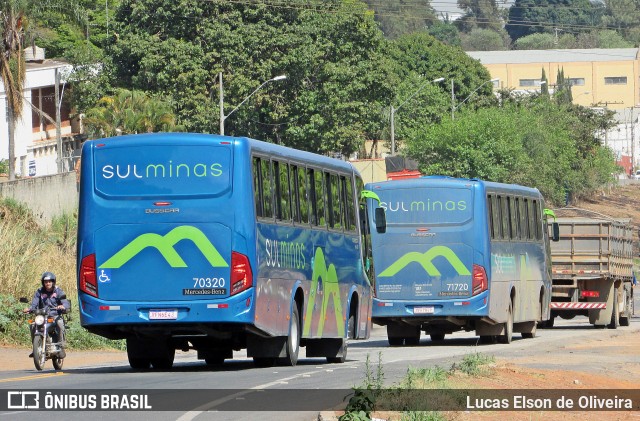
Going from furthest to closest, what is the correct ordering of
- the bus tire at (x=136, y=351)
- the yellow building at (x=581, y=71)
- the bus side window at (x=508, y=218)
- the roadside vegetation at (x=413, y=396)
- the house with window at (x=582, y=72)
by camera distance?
the yellow building at (x=581, y=71) → the house with window at (x=582, y=72) → the bus side window at (x=508, y=218) → the bus tire at (x=136, y=351) → the roadside vegetation at (x=413, y=396)

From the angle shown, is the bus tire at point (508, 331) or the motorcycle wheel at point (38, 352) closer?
the motorcycle wheel at point (38, 352)

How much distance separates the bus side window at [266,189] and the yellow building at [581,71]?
163675 millimetres

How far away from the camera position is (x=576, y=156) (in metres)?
112

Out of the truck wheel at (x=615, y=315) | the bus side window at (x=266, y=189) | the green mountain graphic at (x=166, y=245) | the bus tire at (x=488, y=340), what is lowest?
the truck wheel at (x=615, y=315)

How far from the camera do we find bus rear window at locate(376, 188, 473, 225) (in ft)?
97.9

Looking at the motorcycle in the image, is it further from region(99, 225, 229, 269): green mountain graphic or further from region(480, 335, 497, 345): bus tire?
region(480, 335, 497, 345): bus tire

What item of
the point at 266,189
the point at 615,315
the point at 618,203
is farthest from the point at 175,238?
the point at 618,203

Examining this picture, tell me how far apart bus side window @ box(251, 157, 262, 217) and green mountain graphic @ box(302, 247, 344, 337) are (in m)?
2.70

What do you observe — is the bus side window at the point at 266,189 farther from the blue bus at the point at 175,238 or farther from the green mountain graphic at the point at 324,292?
the green mountain graphic at the point at 324,292

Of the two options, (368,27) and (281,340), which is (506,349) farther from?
(368,27)

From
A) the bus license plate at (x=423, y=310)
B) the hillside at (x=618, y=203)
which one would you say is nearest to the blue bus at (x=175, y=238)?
the bus license plate at (x=423, y=310)

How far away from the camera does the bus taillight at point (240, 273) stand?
19812 millimetres

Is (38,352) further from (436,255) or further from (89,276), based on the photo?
(436,255)

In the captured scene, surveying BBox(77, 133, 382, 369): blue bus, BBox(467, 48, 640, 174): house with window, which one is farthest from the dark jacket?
BBox(467, 48, 640, 174): house with window
